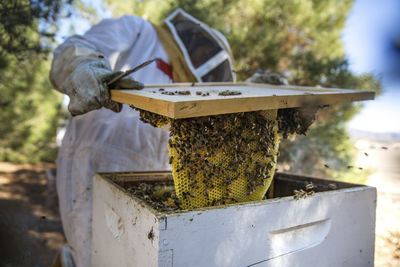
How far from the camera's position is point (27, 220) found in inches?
159

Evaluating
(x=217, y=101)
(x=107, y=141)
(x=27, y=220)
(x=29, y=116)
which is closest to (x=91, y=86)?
(x=217, y=101)

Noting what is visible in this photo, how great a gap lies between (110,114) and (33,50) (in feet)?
3.94

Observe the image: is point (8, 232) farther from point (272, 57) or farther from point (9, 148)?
point (9, 148)

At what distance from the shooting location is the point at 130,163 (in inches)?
82.7

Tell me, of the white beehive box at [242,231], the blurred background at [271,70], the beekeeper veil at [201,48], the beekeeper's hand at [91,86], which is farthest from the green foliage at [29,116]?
the white beehive box at [242,231]

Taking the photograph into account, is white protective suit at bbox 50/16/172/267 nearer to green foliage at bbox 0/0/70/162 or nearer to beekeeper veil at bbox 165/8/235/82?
beekeeper veil at bbox 165/8/235/82

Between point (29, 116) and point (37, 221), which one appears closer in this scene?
point (37, 221)

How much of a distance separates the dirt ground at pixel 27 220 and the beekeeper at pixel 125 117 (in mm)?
274

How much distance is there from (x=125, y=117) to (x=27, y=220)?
2.93 m

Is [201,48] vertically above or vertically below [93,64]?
above

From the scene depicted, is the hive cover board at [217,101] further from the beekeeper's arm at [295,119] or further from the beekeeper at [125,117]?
the beekeeper at [125,117]

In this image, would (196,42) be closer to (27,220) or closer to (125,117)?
(125,117)

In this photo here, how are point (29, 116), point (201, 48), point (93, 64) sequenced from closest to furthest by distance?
point (93, 64)
point (201, 48)
point (29, 116)

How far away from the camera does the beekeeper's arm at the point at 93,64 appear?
1.32 meters
